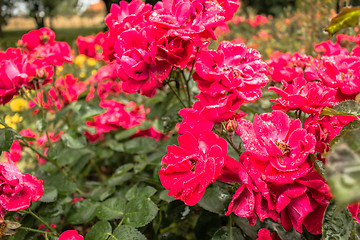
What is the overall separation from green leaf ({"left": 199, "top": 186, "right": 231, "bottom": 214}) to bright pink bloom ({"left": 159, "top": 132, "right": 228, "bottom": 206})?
0.75 ft

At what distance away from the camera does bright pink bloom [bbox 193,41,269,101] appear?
0.72 metres

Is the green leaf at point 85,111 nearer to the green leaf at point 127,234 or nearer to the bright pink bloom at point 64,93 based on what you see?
the bright pink bloom at point 64,93

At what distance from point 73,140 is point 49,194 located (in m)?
0.31

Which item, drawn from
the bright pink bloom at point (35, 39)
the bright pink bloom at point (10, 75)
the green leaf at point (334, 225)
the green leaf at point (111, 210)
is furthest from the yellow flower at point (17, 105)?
the green leaf at point (334, 225)

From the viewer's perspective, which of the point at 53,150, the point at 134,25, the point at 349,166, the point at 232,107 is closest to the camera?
the point at 349,166

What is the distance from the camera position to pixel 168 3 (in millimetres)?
797

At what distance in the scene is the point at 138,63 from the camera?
76cm

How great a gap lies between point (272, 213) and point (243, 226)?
215 mm

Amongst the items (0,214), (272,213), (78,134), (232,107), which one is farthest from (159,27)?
(78,134)

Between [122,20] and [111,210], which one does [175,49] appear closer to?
[122,20]

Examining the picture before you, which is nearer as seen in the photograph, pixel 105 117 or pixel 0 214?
pixel 0 214

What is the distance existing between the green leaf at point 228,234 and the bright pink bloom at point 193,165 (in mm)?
243

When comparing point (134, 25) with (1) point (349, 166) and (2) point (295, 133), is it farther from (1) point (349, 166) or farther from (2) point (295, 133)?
(1) point (349, 166)

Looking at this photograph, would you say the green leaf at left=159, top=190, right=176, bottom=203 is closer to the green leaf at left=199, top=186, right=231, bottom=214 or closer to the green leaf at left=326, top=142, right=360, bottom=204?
the green leaf at left=199, top=186, right=231, bottom=214
